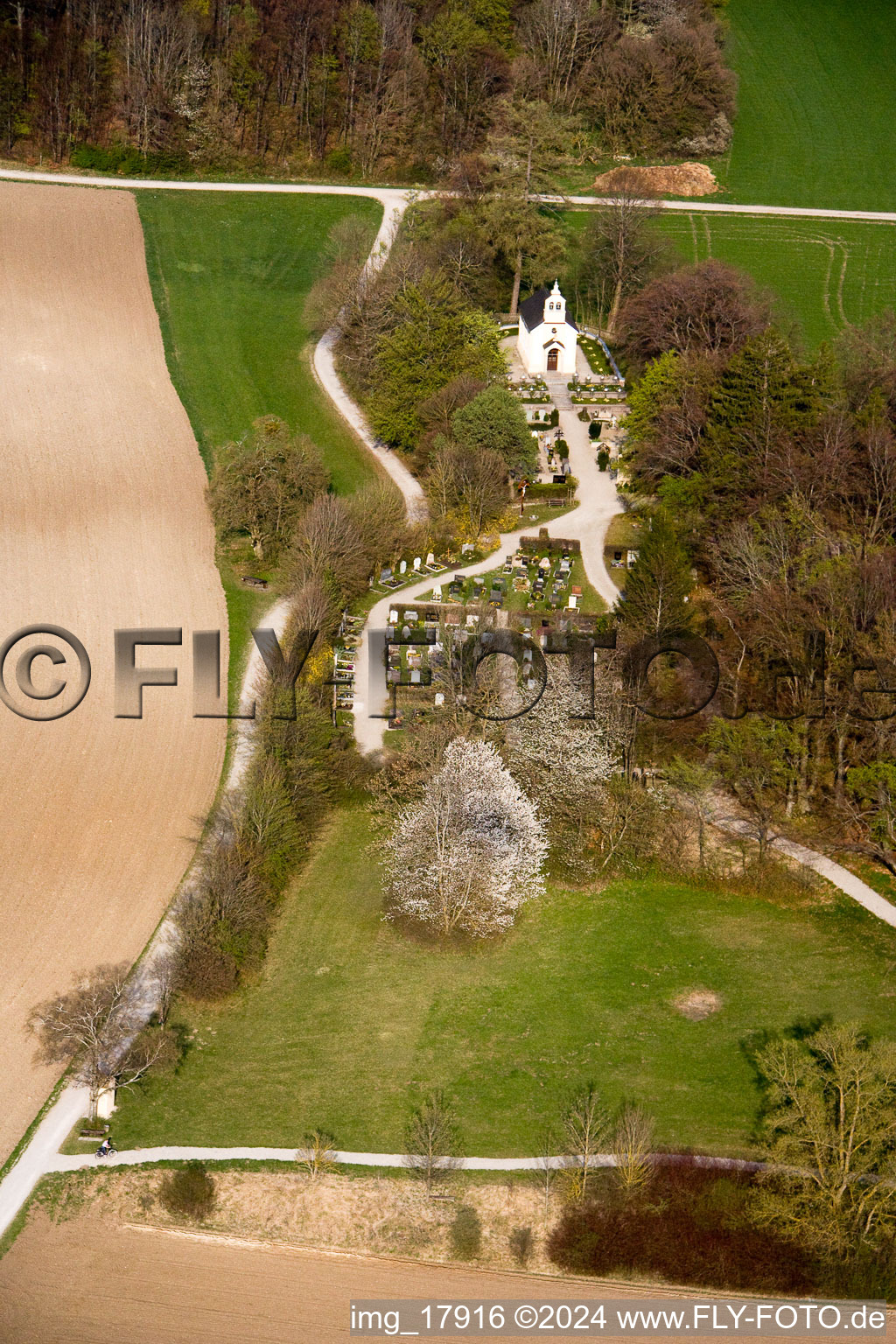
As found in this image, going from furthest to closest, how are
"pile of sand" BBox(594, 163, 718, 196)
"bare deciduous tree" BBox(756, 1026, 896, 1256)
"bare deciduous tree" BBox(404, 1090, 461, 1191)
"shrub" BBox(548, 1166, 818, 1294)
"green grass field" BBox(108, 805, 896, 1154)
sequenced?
"pile of sand" BBox(594, 163, 718, 196) < "green grass field" BBox(108, 805, 896, 1154) < "bare deciduous tree" BBox(404, 1090, 461, 1191) < "bare deciduous tree" BBox(756, 1026, 896, 1256) < "shrub" BBox(548, 1166, 818, 1294)

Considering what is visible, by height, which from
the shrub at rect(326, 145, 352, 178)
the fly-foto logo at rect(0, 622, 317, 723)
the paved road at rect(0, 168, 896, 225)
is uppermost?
the shrub at rect(326, 145, 352, 178)

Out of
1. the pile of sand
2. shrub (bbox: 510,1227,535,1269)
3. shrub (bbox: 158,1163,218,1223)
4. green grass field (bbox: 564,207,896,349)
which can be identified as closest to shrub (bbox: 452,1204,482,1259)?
shrub (bbox: 510,1227,535,1269)

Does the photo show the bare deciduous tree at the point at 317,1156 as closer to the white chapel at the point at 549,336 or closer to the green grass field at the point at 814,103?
the white chapel at the point at 549,336

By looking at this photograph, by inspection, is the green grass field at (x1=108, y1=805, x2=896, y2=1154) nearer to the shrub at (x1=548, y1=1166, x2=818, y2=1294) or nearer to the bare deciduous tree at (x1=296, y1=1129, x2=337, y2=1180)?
the bare deciduous tree at (x1=296, y1=1129, x2=337, y2=1180)

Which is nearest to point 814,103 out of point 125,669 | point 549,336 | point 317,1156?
point 549,336

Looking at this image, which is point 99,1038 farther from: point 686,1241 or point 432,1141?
point 686,1241
